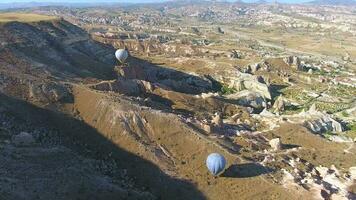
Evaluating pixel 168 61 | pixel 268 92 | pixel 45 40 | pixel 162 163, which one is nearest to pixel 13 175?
pixel 162 163

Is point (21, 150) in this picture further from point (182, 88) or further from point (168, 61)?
point (168, 61)

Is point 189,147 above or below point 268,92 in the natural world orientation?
Answer: above

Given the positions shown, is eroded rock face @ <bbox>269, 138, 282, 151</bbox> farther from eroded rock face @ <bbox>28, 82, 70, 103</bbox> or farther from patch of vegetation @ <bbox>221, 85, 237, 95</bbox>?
patch of vegetation @ <bbox>221, 85, 237, 95</bbox>

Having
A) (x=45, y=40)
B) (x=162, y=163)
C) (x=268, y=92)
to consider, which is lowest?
(x=268, y=92)

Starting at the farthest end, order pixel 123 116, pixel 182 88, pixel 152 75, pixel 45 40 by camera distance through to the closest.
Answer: pixel 152 75 < pixel 182 88 < pixel 45 40 < pixel 123 116

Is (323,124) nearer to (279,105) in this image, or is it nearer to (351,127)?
(351,127)


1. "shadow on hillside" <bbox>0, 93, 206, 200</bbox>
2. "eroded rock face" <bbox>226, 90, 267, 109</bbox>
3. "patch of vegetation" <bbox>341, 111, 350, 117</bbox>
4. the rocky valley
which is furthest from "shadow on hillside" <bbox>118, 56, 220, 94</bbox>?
"shadow on hillside" <bbox>0, 93, 206, 200</bbox>
